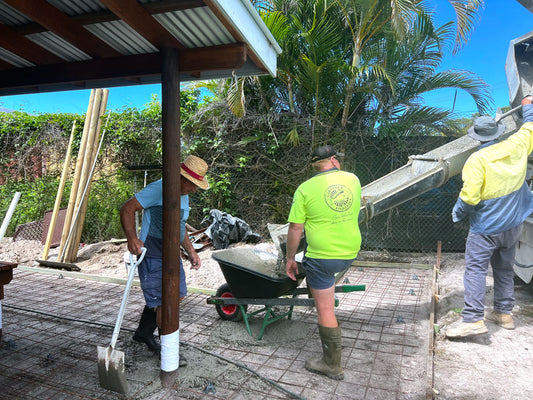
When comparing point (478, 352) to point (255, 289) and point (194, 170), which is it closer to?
point (255, 289)

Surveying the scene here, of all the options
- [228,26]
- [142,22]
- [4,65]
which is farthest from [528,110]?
[4,65]

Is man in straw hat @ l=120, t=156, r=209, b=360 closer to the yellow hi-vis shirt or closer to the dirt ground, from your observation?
the dirt ground

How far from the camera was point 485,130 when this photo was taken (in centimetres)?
377

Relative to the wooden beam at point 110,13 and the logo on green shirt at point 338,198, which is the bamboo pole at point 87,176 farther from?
the logo on green shirt at point 338,198

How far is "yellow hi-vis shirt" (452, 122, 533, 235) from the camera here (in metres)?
3.44

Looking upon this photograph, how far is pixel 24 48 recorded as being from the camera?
123 inches

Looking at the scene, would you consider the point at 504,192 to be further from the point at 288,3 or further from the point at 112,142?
the point at 112,142

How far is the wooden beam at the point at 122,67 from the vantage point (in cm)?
277

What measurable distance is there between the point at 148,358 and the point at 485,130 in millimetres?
3837

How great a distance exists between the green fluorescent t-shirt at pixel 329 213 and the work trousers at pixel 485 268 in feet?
4.91

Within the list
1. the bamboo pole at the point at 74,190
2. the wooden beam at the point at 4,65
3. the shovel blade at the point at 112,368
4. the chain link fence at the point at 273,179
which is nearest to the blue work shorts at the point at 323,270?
the shovel blade at the point at 112,368

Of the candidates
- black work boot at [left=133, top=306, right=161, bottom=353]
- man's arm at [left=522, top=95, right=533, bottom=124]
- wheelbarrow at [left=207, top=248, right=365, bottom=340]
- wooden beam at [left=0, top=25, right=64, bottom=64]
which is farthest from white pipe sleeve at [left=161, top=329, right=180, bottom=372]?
man's arm at [left=522, top=95, right=533, bottom=124]

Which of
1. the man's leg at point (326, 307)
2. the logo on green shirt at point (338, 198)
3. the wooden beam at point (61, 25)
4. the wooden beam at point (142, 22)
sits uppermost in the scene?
the wooden beam at point (61, 25)

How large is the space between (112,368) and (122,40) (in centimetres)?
244
